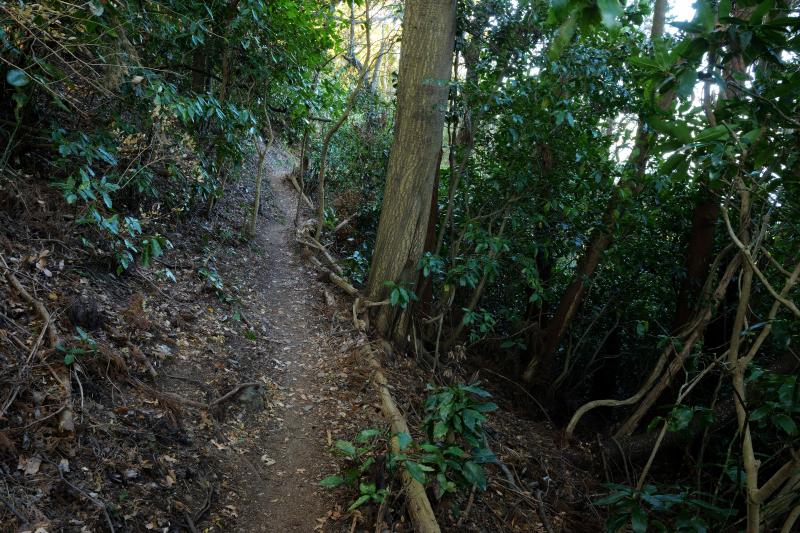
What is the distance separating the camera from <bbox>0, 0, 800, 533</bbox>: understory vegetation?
3256 mm

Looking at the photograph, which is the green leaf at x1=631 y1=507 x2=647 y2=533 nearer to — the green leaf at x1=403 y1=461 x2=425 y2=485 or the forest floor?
the forest floor

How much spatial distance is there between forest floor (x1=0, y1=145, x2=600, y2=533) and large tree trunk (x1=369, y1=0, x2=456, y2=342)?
86 centimetres

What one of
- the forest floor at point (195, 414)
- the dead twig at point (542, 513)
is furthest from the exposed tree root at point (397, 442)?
the dead twig at point (542, 513)

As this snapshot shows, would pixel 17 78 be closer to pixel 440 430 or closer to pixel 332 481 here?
pixel 332 481

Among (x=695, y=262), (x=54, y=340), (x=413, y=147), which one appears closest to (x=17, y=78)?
(x=54, y=340)

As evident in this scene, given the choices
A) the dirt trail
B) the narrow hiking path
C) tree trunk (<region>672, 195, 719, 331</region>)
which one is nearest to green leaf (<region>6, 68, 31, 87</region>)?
the narrow hiking path

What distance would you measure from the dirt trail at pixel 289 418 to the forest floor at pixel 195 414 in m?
0.02

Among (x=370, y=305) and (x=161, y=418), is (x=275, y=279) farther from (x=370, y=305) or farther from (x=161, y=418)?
(x=161, y=418)

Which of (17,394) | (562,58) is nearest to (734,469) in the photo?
(562,58)

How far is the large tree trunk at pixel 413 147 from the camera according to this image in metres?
5.38

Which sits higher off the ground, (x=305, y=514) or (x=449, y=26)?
(x=449, y=26)

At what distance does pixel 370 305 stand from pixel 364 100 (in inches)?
276

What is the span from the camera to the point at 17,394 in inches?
121

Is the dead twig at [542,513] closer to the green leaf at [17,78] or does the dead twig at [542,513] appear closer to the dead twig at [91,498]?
the dead twig at [91,498]
